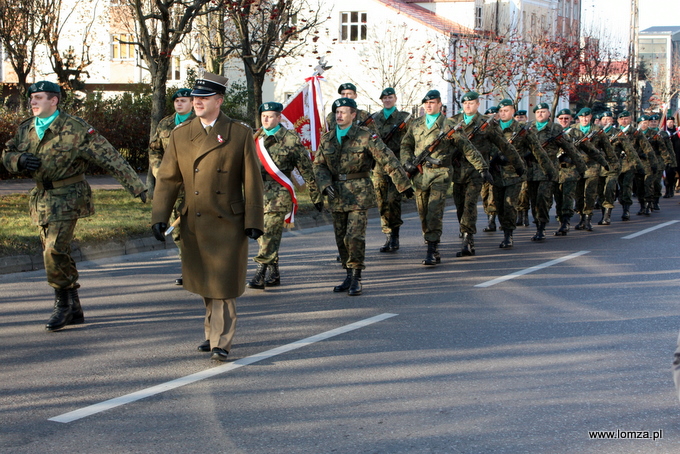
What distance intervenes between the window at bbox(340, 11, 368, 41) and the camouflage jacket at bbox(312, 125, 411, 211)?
3635cm

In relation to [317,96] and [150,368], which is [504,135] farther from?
[150,368]

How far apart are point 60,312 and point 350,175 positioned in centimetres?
304

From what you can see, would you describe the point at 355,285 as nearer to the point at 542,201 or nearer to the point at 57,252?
the point at 57,252

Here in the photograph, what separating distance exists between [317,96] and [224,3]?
377cm

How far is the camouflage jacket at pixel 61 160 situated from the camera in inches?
269

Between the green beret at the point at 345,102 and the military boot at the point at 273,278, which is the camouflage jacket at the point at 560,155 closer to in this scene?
the green beret at the point at 345,102

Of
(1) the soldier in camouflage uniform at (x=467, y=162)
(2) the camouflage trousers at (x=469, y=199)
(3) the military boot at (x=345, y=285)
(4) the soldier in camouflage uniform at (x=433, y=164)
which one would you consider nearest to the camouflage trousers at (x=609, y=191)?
(1) the soldier in camouflage uniform at (x=467, y=162)

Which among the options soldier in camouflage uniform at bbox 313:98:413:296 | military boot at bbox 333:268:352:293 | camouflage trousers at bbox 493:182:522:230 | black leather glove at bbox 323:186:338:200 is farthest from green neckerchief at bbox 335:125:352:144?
camouflage trousers at bbox 493:182:522:230

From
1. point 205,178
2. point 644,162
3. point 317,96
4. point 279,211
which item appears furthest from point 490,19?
point 205,178

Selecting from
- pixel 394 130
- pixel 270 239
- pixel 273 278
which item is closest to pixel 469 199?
pixel 394 130

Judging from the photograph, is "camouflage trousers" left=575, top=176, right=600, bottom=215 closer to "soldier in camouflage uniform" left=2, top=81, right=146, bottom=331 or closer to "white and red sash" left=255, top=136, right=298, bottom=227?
"white and red sash" left=255, top=136, right=298, bottom=227

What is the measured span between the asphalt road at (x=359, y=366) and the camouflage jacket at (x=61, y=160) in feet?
3.09

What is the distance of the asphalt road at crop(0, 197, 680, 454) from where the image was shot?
4504 mm

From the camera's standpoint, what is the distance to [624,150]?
1560 cm
